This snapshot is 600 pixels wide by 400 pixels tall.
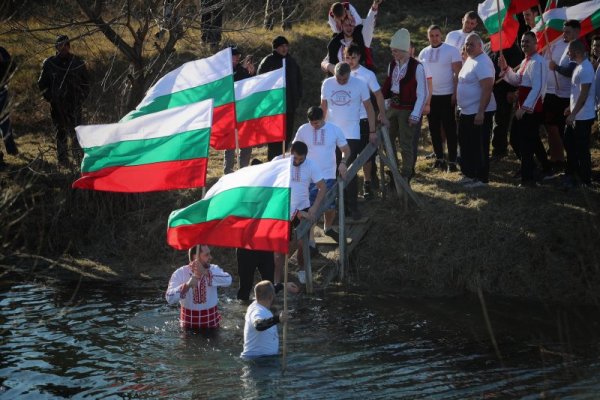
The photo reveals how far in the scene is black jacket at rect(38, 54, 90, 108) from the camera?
17.8 m

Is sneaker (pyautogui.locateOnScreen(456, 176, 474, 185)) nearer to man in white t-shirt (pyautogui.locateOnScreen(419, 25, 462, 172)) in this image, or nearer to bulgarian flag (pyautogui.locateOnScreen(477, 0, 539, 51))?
man in white t-shirt (pyautogui.locateOnScreen(419, 25, 462, 172))

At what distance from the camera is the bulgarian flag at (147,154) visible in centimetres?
1188

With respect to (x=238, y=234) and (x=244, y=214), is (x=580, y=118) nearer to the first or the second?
(x=244, y=214)

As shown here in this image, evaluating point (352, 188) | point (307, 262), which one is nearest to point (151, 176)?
point (307, 262)

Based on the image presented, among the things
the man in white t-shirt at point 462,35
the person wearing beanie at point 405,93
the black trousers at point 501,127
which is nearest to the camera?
the person wearing beanie at point 405,93

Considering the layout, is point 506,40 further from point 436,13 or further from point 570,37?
point 436,13

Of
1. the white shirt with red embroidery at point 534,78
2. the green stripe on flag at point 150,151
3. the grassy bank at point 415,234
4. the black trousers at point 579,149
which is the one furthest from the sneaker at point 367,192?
the green stripe on flag at point 150,151

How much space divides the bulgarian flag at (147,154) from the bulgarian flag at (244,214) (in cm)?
82

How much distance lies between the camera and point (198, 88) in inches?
525

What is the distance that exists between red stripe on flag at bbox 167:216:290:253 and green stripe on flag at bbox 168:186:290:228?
0.05 m

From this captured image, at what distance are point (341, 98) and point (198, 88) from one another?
2428mm

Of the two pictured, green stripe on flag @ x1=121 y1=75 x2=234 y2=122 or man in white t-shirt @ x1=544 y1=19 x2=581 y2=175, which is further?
man in white t-shirt @ x1=544 y1=19 x2=581 y2=175

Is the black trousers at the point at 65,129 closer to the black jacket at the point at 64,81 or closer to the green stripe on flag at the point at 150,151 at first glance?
the black jacket at the point at 64,81

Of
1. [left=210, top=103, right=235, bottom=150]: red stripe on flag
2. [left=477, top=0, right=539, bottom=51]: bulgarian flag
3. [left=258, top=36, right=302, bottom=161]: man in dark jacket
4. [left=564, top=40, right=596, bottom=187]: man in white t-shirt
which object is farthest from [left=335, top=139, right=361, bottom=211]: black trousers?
[left=564, top=40, right=596, bottom=187]: man in white t-shirt
